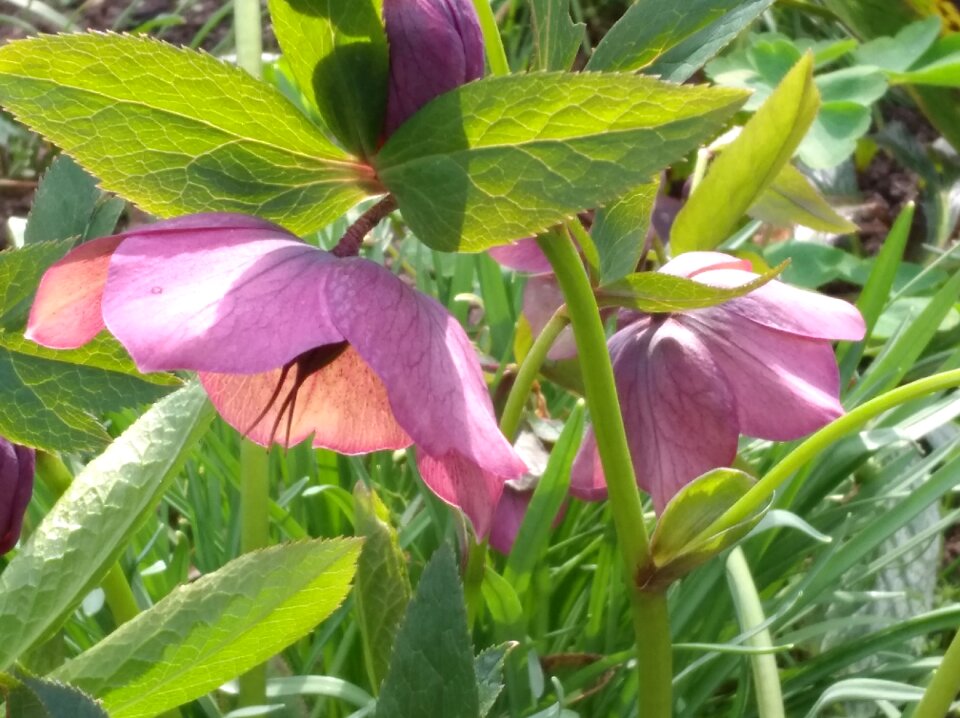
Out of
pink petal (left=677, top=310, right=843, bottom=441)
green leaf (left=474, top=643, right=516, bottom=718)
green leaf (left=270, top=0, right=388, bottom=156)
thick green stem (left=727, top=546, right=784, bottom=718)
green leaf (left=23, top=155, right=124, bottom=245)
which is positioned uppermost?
green leaf (left=270, top=0, right=388, bottom=156)

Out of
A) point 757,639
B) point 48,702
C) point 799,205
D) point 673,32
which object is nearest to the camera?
point 48,702

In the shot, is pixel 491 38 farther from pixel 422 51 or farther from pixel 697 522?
pixel 697 522

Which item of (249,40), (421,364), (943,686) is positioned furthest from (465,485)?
(249,40)

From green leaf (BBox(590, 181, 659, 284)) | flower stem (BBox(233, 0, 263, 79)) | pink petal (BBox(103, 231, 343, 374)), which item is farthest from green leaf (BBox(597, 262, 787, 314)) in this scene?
flower stem (BBox(233, 0, 263, 79))

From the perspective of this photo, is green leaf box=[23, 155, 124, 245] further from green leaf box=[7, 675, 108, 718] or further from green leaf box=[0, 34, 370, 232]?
green leaf box=[7, 675, 108, 718]

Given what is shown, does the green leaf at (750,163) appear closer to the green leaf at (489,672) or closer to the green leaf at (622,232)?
the green leaf at (622,232)

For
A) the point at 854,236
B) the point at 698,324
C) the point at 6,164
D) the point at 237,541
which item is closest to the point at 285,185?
the point at 698,324
